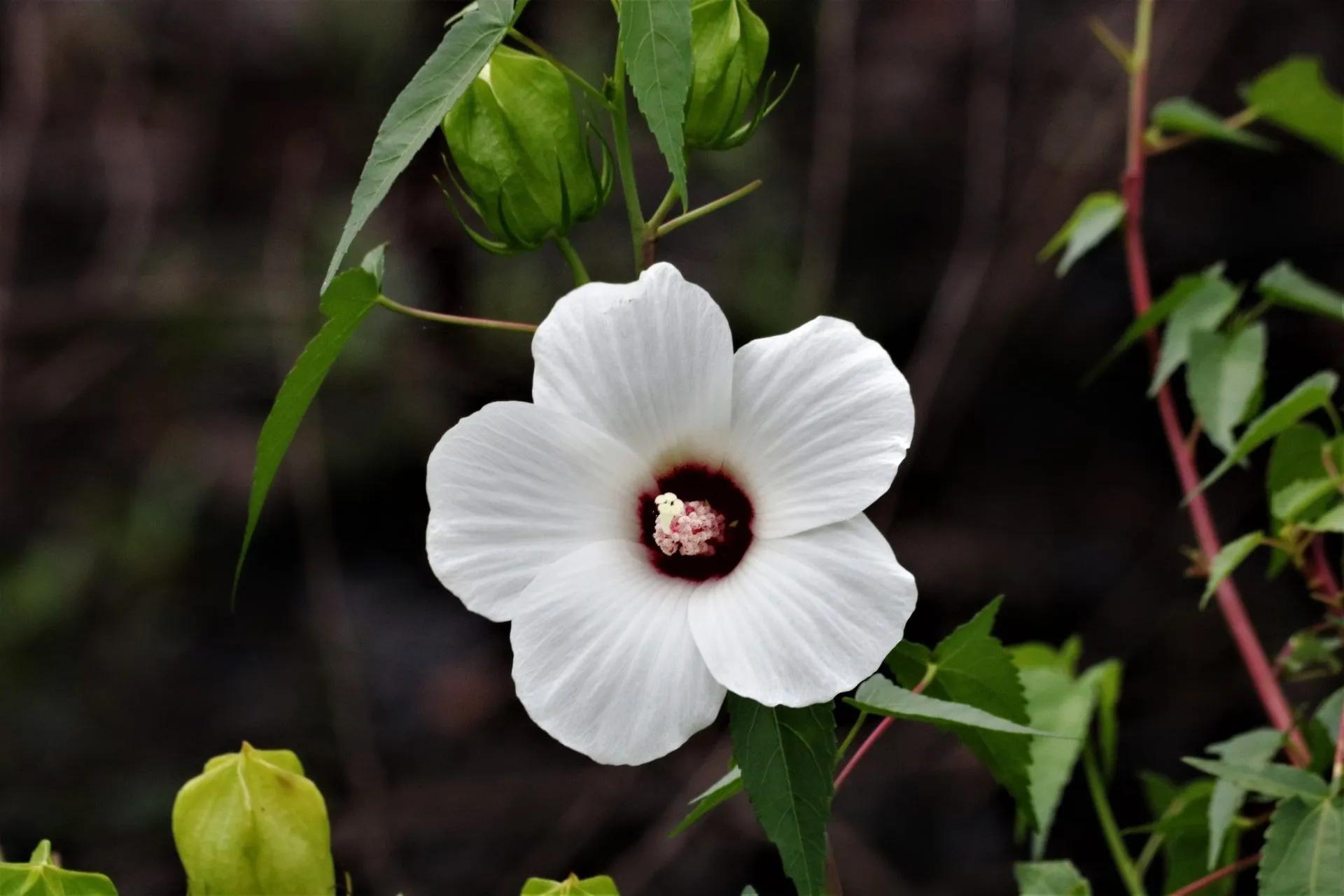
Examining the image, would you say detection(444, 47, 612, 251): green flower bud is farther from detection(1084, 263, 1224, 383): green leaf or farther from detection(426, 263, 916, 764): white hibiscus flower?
detection(1084, 263, 1224, 383): green leaf

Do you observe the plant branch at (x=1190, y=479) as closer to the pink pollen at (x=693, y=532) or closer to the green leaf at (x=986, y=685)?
the green leaf at (x=986, y=685)

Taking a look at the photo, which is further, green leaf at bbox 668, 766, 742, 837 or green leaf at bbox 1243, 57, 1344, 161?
green leaf at bbox 1243, 57, 1344, 161

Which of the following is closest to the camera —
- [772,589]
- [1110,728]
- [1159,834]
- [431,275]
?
[772,589]

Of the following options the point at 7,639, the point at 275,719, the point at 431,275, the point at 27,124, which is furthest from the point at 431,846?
the point at 27,124

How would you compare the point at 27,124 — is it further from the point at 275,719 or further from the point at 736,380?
the point at 736,380

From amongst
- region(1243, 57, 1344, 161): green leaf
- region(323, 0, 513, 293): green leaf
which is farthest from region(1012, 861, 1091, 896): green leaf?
region(1243, 57, 1344, 161): green leaf

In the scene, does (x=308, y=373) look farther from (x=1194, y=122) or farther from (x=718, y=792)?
(x=1194, y=122)
